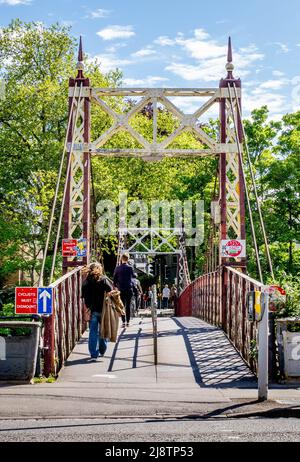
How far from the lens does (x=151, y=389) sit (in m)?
9.09

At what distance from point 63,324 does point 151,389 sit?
2903 millimetres

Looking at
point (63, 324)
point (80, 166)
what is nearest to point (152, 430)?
point (63, 324)

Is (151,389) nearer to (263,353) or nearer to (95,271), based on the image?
(263,353)

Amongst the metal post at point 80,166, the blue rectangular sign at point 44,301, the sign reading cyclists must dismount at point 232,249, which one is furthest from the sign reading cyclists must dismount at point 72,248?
the blue rectangular sign at point 44,301

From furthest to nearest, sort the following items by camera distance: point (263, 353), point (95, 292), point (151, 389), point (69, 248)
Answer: point (69, 248) < point (95, 292) < point (151, 389) < point (263, 353)

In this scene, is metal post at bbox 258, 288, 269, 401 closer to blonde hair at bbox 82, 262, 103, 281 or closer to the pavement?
the pavement

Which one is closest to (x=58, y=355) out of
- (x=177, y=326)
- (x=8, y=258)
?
(x=177, y=326)

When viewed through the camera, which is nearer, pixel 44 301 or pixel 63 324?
pixel 44 301

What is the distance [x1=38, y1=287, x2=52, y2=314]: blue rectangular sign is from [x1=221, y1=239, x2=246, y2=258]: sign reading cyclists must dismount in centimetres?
611

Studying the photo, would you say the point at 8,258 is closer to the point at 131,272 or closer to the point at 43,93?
the point at 43,93

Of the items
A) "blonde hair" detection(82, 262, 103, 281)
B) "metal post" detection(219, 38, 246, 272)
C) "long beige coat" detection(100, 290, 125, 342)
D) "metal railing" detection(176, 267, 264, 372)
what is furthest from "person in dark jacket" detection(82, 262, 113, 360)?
"metal post" detection(219, 38, 246, 272)

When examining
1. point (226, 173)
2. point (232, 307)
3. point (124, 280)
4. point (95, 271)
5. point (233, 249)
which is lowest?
point (232, 307)

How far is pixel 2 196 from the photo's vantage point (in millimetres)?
29047

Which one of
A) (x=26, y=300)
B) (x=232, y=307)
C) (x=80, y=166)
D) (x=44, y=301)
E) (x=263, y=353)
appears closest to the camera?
(x=263, y=353)
